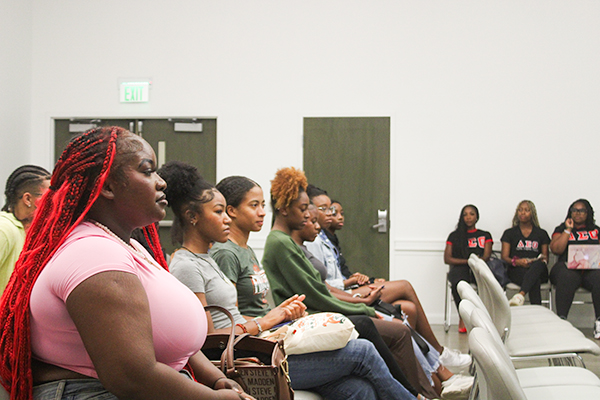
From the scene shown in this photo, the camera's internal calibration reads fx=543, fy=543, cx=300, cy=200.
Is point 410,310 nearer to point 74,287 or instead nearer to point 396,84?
point 74,287

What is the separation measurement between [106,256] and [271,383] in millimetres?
680

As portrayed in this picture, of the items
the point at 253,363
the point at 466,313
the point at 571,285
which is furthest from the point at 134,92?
the point at 253,363

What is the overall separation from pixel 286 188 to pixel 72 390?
2.09 m

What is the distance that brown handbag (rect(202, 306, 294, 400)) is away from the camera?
1525 millimetres

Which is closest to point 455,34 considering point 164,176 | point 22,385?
point 164,176

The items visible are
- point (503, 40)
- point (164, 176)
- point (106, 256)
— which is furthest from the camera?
point (503, 40)

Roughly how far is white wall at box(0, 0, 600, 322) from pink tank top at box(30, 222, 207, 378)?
519 centimetres

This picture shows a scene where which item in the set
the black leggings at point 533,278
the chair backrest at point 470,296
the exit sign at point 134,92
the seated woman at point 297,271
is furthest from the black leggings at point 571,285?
the exit sign at point 134,92

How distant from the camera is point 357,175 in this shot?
6.38 metres

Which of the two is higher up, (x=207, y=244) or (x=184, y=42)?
(x=184, y=42)

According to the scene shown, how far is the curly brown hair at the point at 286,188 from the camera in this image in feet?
10.2

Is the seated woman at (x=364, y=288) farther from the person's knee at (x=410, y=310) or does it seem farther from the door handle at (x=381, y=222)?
the door handle at (x=381, y=222)

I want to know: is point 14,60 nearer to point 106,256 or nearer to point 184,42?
point 184,42

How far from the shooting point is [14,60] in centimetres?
628
